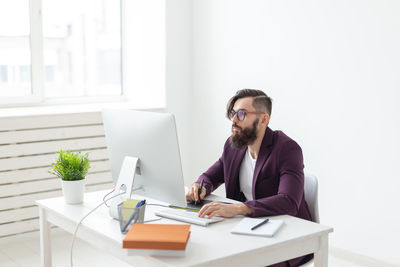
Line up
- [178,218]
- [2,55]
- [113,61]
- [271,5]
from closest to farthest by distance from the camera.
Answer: [178,218] → [271,5] → [2,55] → [113,61]

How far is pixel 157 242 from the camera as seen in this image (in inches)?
69.4

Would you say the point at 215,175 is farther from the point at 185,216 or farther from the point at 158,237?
the point at 158,237

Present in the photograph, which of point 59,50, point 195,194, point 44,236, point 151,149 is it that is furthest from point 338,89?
point 59,50

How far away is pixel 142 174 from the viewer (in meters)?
2.26

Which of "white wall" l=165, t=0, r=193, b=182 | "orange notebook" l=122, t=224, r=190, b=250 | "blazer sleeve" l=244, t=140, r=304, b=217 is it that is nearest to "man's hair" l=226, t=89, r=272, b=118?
"blazer sleeve" l=244, t=140, r=304, b=217

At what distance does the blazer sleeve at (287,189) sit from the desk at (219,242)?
0.19 feet

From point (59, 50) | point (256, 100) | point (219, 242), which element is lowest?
point (219, 242)

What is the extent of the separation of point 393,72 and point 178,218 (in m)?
1.75

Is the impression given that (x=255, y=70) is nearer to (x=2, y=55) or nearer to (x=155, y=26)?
(x=155, y=26)

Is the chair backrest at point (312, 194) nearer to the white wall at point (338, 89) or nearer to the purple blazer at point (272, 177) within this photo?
the purple blazer at point (272, 177)

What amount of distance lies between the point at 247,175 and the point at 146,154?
0.64m

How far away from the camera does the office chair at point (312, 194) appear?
8.14 ft

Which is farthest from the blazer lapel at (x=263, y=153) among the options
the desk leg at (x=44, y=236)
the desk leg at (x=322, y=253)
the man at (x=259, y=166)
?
the desk leg at (x=44, y=236)

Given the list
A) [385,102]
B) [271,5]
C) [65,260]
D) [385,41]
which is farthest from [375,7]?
[65,260]
